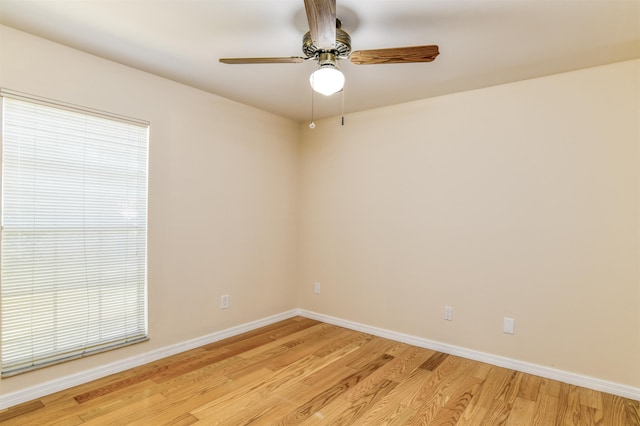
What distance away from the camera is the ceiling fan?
1662 millimetres

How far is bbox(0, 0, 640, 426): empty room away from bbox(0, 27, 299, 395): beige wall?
18 mm

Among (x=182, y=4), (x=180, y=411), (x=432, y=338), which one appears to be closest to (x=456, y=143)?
(x=432, y=338)

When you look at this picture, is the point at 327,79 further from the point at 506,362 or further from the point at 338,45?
the point at 506,362

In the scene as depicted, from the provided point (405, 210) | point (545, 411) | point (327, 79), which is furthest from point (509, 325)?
point (327, 79)

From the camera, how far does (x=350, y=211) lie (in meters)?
3.84

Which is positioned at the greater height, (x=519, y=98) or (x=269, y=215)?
(x=519, y=98)

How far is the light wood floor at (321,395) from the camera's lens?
2.16 meters

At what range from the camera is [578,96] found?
2.61m

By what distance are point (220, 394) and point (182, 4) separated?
2.41 metres

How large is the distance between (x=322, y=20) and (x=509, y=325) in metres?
2.69

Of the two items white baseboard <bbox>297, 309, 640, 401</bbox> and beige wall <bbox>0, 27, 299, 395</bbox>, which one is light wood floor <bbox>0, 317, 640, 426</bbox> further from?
beige wall <bbox>0, 27, 299, 395</bbox>

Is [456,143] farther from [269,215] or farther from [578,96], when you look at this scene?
[269,215]

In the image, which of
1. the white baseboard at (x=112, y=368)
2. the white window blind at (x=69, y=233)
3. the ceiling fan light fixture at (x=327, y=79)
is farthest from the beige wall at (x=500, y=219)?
the white window blind at (x=69, y=233)

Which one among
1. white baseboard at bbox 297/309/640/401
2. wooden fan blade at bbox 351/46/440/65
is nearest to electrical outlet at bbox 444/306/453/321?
white baseboard at bbox 297/309/640/401
